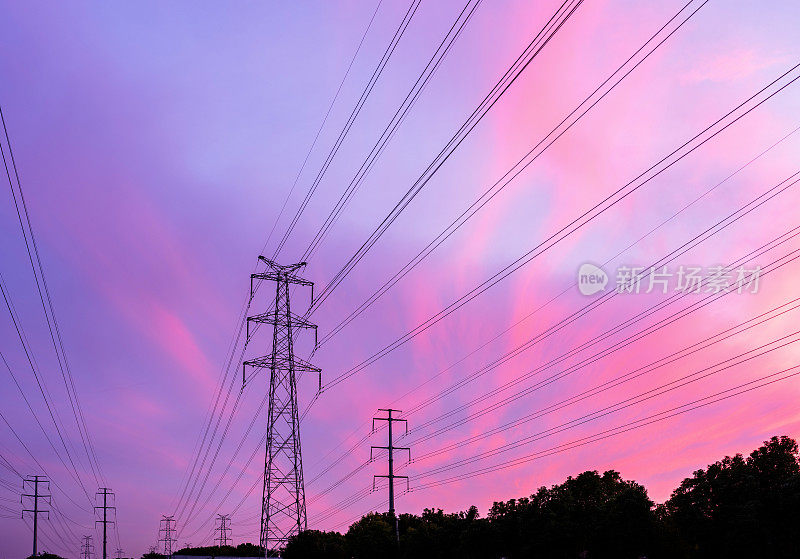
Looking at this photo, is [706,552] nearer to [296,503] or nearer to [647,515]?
[647,515]

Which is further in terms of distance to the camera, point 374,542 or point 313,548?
point 374,542

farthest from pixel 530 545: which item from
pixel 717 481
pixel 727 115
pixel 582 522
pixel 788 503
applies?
pixel 727 115

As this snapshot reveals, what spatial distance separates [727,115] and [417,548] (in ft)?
190

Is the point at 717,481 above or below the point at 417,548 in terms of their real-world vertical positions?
above

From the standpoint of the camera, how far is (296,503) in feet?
215

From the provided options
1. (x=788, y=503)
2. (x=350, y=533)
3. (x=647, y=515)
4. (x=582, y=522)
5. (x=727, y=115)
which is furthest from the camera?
(x=350, y=533)

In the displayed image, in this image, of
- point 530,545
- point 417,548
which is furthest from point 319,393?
point 530,545

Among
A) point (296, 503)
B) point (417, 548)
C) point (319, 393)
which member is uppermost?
point (319, 393)

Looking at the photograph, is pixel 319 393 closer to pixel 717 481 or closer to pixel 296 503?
pixel 296 503

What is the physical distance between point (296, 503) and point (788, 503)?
37.1 meters

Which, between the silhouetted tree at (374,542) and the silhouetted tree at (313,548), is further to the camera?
the silhouetted tree at (374,542)

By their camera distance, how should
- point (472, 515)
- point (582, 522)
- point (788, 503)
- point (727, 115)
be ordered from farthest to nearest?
A: 1. point (472, 515)
2. point (582, 522)
3. point (788, 503)
4. point (727, 115)

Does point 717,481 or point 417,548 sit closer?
point 717,481

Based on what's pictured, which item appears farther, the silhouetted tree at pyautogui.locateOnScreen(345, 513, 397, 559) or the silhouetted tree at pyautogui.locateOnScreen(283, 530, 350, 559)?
the silhouetted tree at pyautogui.locateOnScreen(345, 513, 397, 559)
